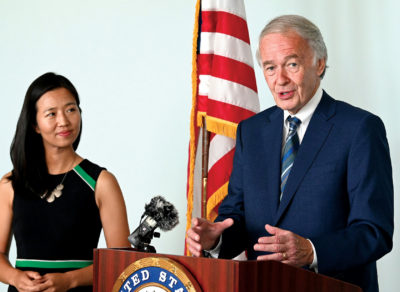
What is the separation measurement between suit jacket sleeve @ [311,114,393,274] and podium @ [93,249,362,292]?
0.36 feet

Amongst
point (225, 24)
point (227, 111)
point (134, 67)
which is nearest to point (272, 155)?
point (227, 111)

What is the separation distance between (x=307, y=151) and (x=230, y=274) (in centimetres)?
70

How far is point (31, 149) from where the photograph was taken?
255 centimetres

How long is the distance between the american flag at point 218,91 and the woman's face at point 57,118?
0.77m

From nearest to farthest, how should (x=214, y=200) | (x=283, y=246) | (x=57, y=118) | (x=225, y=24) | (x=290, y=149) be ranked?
(x=283, y=246) < (x=290, y=149) < (x=57, y=118) < (x=214, y=200) < (x=225, y=24)

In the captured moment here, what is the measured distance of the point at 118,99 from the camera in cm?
402

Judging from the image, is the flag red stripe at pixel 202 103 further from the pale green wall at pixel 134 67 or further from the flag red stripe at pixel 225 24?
the pale green wall at pixel 134 67

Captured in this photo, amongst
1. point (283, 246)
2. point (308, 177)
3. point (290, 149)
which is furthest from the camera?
point (290, 149)

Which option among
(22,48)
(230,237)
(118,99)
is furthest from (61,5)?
(230,237)

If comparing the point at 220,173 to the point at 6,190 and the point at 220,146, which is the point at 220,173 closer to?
the point at 220,146

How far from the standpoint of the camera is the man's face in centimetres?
199

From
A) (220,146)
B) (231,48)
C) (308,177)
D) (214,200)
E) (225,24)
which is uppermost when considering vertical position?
(225,24)

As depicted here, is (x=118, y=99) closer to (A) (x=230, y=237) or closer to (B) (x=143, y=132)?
(B) (x=143, y=132)

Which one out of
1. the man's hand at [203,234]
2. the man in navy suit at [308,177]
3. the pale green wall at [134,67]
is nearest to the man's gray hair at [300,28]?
the man in navy suit at [308,177]
